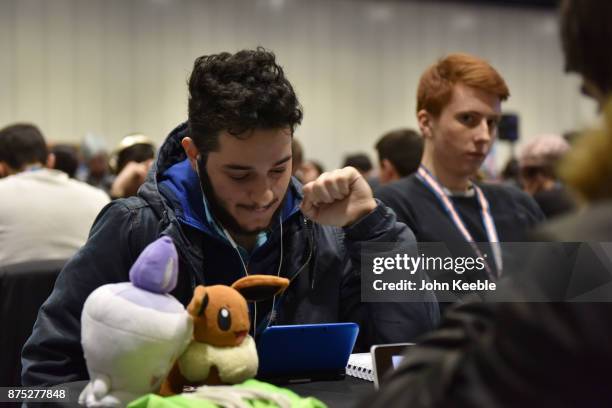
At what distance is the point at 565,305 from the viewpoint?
629mm

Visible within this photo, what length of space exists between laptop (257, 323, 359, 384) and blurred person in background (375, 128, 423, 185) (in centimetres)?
275

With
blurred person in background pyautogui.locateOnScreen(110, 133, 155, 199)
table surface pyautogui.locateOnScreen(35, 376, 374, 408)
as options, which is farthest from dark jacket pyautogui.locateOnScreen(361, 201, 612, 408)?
blurred person in background pyautogui.locateOnScreen(110, 133, 155, 199)

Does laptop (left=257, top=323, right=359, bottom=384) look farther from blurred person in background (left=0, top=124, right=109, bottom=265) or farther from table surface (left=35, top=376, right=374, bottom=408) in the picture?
blurred person in background (left=0, top=124, right=109, bottom=265)

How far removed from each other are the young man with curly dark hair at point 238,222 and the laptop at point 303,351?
21cm

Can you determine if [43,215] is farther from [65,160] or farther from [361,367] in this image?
[361,367]

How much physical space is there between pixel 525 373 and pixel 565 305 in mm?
65

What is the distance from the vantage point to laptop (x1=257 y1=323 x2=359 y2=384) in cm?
137

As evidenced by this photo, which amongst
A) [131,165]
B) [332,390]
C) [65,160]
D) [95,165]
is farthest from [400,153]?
[95,165]

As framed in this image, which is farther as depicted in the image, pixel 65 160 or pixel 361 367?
pixel 65 160

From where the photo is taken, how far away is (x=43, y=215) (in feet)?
12.9

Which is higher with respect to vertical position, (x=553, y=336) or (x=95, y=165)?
(x=553, y=336)

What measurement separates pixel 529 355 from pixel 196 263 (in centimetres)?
108

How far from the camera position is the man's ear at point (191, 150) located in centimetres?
173

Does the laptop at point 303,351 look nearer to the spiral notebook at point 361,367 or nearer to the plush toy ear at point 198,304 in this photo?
the spiral notebook at point 361,367
